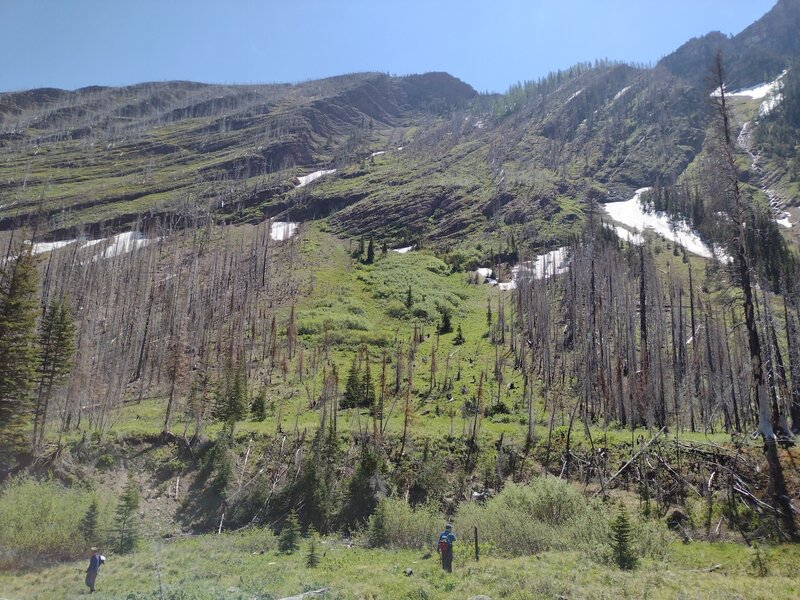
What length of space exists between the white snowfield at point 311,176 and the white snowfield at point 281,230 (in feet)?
97.0

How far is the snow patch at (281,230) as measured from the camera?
116m

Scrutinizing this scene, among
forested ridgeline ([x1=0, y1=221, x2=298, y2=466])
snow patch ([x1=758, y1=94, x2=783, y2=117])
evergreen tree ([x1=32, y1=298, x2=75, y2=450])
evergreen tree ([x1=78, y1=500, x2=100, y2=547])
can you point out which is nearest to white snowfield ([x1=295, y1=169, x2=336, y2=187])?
forested ridgeline ([x1=0, y1=221, x2=298, y2=466])

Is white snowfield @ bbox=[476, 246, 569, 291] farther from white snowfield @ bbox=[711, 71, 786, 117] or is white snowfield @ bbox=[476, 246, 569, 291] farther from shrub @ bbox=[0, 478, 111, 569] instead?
white snowfield @ bbox=[711, 71, 786, 117]

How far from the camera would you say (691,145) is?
6629 inches

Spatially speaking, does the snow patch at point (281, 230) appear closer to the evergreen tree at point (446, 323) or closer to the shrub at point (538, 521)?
the evergreen tree at point (446, 323)

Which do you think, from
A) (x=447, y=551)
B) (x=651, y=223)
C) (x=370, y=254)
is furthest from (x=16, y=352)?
(x=651, y=223)

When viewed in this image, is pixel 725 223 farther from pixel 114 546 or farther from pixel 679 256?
pixel 679 256

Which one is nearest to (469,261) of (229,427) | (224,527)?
(229,427)

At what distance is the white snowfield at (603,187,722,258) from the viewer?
109 metres

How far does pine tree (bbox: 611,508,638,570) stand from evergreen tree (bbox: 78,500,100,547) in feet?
67.7

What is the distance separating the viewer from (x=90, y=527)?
21.9 meters

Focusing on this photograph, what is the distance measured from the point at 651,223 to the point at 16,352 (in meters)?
130

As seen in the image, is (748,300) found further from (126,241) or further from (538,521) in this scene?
(126,241)

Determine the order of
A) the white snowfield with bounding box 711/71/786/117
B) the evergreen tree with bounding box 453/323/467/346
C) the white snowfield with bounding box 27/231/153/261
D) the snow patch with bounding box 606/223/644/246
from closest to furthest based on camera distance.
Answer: the evergreen tree with bounding box 453/323/467/346
the white snowfield with bounding box 27/231/153/261
the snow patch with bounding box 606/223/644/246
the white snowfield with bounding box 711/71/786/117
